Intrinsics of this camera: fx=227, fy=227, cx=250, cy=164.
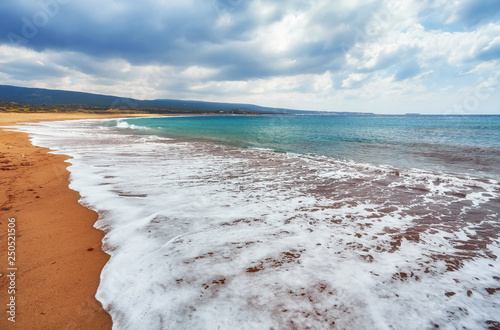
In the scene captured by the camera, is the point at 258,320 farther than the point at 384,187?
No

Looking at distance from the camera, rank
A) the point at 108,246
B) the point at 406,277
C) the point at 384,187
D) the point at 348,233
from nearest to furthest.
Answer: the point at 406,277
the point at 108,246
the point at 348,233
the point at 384,187

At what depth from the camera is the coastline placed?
10.5 feet

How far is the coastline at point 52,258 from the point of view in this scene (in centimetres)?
319

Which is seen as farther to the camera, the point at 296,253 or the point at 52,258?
the point at 296,253

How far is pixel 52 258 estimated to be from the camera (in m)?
4.38

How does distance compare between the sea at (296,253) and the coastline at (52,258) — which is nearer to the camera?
the coastline at (52,258)

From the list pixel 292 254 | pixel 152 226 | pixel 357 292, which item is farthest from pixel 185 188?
pixel 357 292

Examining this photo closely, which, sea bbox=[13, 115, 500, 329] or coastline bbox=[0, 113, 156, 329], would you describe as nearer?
coastline bbox=[0, 113, 156, 329]

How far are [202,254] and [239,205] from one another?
2.71 meters

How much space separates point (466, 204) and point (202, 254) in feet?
28.7

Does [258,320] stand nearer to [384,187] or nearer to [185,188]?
[185,188]

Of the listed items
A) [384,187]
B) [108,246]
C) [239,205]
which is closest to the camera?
[108,246]

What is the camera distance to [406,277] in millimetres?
4043

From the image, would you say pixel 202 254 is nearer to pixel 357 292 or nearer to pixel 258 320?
pixel 258 320
